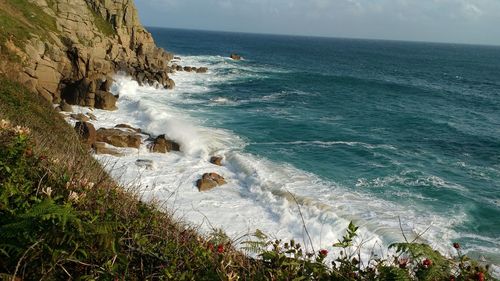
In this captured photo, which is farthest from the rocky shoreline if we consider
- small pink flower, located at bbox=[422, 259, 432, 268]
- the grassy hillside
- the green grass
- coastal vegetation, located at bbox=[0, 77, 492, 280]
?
small pink flower, located at bbox=[422, 259, 432, 268]

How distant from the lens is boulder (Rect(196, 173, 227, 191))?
20.4 meters

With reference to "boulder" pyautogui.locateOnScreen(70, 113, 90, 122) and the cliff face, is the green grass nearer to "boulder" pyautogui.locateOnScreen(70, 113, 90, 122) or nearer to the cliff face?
the cliff face

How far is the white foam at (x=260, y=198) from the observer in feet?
56.4

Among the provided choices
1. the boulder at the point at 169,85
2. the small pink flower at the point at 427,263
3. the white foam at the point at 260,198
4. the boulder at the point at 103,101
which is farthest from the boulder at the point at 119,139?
the boulder at the point at 169,85

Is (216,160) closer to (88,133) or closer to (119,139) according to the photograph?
(119,139)

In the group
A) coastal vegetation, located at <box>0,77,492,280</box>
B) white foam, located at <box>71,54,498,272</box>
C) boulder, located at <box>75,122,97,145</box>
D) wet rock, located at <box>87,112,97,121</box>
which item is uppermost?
coastal vegetation, located at <box>0,77,492,280</box>

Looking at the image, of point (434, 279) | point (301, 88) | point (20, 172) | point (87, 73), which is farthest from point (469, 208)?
point (301, 88)

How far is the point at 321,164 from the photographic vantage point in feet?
83.9

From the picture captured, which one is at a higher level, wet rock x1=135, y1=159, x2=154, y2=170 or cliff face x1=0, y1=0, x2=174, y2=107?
cliff face x1=0, y1=0, x2=174, y2=107

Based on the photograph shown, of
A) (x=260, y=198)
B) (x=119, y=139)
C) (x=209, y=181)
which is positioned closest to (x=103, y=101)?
(x=119, y=139)

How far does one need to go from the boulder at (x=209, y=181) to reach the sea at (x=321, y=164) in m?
0.33

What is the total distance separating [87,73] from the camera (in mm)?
38062

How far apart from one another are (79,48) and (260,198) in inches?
1026

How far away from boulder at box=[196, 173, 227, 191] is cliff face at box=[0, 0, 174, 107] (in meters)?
15.2
